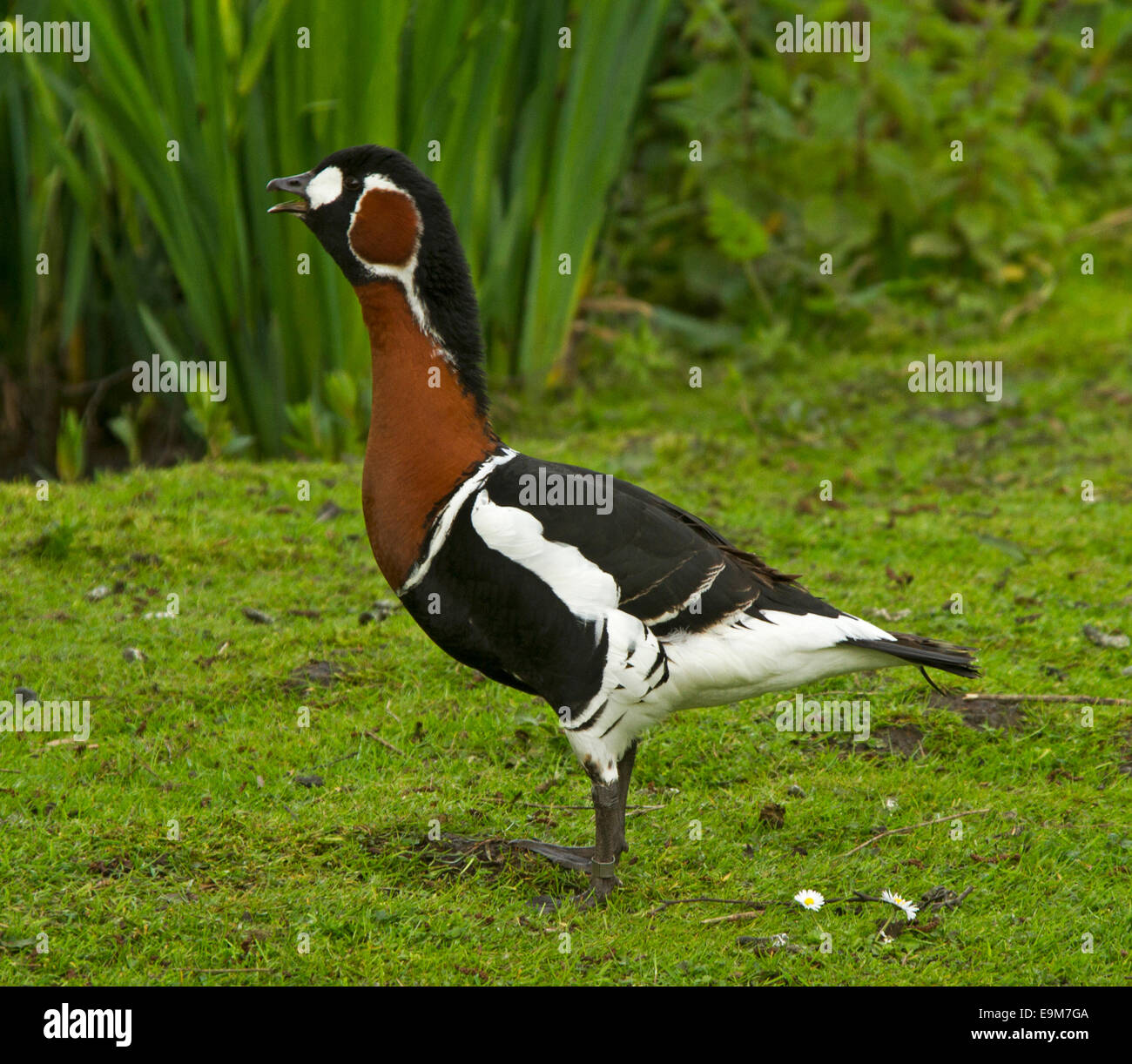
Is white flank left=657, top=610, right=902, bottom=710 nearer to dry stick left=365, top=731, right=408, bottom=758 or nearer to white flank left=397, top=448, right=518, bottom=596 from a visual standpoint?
white flank left=397, top=448, right=518, bottom=596

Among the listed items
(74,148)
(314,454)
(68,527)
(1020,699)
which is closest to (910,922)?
(1020,699)

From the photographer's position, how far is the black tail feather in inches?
155

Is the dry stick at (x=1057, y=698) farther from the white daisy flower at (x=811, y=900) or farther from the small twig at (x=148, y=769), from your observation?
the small twig at (x=148, y=769)

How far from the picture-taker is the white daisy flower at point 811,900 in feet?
13.2

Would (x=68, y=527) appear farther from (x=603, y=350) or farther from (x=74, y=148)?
(x=603, y=350)

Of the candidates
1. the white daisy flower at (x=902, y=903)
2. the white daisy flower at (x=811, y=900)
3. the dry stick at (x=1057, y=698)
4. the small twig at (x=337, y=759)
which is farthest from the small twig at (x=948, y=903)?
the small twig at (x=337, y=759)

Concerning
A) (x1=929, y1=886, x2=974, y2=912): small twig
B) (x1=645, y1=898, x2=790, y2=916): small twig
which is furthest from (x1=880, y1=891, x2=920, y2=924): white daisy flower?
(x1=645, y1=898, x2=790, y2=916): small twig

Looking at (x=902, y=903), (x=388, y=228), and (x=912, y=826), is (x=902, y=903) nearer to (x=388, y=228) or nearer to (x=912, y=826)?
(x=912, y=826)

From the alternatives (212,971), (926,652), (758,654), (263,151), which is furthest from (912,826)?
(263,151)

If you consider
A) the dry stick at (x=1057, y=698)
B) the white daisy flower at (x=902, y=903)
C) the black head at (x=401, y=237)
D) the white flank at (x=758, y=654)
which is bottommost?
the white daisy flower at (x=902, y=903)

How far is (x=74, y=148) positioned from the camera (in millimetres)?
7461

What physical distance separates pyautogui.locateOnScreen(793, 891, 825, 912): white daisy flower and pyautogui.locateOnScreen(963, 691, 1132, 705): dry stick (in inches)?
53.9

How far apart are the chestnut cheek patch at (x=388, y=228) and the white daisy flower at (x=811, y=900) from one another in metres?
2.14

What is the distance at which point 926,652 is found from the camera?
397 cm
